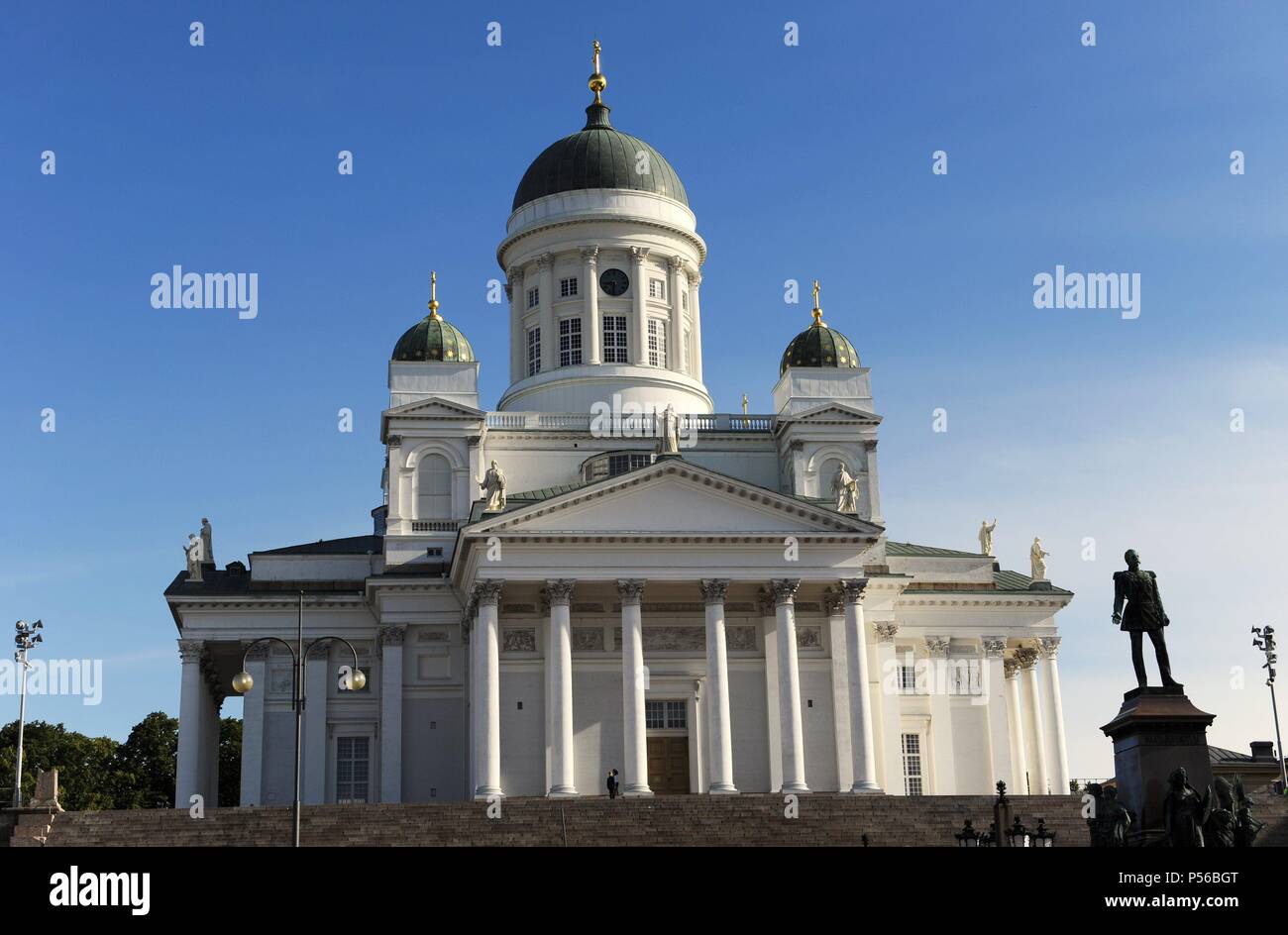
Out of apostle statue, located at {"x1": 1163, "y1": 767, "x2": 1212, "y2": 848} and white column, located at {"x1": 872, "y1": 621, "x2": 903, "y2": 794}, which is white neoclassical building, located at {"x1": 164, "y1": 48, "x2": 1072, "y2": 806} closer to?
white column, located at {"x1": 872, "y1": 621, "x2": 903, "y2": 794}

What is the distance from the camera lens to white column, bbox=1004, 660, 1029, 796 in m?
62.4

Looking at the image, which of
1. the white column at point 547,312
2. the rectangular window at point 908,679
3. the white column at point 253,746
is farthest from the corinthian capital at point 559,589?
the white column at point 547,312

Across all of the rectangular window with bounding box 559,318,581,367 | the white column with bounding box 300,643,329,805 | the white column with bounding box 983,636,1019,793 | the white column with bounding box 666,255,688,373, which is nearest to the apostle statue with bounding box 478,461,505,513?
the white column with bounding box 300,643,329,805

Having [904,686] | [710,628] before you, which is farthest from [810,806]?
[904,686]

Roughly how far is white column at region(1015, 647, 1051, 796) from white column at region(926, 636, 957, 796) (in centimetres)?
380

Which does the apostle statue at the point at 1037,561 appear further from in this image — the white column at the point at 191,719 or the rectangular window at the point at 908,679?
the white column at the point at 191,719

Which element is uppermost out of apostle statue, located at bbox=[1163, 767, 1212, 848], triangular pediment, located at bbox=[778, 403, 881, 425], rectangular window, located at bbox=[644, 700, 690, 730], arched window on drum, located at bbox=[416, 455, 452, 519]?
triangular pediment, located at bbox=[778, 403, 881, 425]

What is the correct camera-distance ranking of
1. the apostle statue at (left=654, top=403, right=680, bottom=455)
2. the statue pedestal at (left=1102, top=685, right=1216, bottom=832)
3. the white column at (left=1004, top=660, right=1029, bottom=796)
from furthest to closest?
1. the white column at (left=1004, top=660, right=1029, bottom=796)
2. the apostle statue at (left=654, top=403, right=680, bottom=455)
3. the statue pedestal at (left=1102, top=685, right=1216, bottom=832)

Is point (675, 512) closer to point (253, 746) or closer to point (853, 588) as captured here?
point (853, 588)

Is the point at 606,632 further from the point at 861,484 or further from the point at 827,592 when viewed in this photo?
the point at 861,484

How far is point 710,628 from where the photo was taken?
171 feet

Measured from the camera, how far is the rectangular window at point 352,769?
5762cm

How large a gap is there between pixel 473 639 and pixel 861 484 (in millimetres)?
16200

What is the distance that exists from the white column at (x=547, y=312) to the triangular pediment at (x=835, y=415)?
34.9ft
